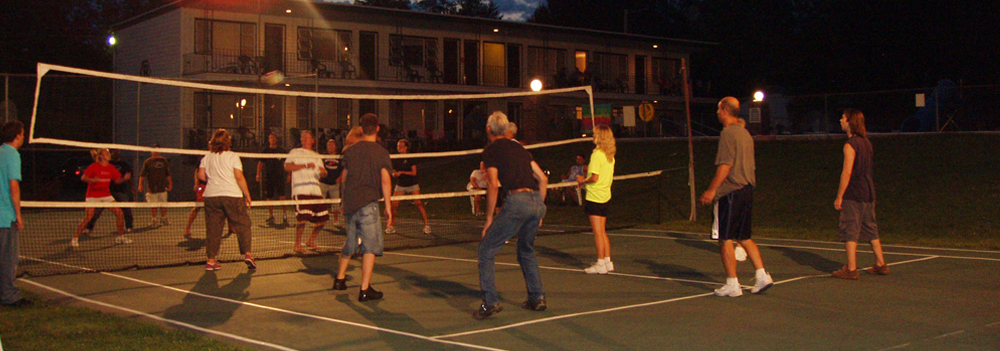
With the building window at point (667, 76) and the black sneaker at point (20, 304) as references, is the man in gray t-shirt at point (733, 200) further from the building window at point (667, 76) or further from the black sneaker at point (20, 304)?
the building window at point (667, 76)

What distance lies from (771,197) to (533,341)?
13.7 metres

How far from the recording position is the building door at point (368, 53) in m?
37.5

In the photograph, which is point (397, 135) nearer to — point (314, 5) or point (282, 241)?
point (282, 241)

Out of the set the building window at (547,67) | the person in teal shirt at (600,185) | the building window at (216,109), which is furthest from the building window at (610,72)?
the person in teal shirt at (600,185)

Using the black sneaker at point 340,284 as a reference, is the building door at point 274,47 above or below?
above

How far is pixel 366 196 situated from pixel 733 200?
11.6ft

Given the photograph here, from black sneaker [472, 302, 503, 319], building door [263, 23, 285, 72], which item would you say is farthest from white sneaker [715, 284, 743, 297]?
building door [263, 23, 285, 72]

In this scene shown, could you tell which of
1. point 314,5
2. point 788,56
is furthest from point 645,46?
point 314,5

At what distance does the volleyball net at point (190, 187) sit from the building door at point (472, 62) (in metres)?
8.86

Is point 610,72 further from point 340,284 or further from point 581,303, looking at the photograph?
point 581,303

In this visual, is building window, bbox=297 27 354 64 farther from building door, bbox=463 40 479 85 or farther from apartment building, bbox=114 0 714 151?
building door, bbox=463 40 479 85

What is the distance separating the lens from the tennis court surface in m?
6.11

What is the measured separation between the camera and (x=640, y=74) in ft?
154

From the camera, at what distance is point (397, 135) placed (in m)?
22.9
